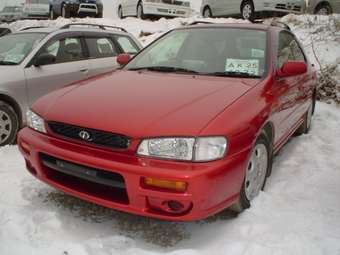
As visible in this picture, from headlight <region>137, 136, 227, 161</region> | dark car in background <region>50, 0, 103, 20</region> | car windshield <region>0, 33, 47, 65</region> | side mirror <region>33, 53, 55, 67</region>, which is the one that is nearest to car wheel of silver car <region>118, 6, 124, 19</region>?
dark car in background <region>50, 0, 103, 20</region>

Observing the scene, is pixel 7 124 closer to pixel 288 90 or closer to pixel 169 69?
pixel 169 69

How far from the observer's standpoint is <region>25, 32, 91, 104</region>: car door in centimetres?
469

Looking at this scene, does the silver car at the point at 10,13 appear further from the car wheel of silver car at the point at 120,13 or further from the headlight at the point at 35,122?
the headlight at the point at 35,122

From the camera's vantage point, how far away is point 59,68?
16.5 feet

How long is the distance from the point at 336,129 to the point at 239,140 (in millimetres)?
3272

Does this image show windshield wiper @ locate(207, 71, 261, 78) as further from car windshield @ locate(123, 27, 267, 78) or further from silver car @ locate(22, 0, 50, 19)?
silver car @ locate(22, 0, 50, 19)

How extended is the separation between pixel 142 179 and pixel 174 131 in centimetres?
36

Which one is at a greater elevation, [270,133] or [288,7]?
[288,7]

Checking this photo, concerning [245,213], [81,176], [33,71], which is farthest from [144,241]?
[33,71]

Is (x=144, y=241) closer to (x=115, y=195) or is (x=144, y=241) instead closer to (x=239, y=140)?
(x=115, y=195)

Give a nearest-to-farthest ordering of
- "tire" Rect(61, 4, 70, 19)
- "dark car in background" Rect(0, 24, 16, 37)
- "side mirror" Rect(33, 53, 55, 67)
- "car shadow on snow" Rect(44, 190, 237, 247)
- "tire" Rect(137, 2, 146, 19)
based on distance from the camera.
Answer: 1. "car shadow on snow" Rect(44, 190, 237, 247)
2. "side mirror" Rect(33, 53, 55, 67)
3. "dark car in background" Rect(0, 24, 16, 37)
4. "tire" Rect(137, 2, 146, 19)
5. "tire" Rect(61, 4, 70, 19)

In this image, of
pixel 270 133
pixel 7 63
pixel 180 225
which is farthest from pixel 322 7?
pixel 180 225

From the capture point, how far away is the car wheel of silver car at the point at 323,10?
10.8 metres

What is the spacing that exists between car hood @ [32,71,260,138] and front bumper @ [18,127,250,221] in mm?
188
